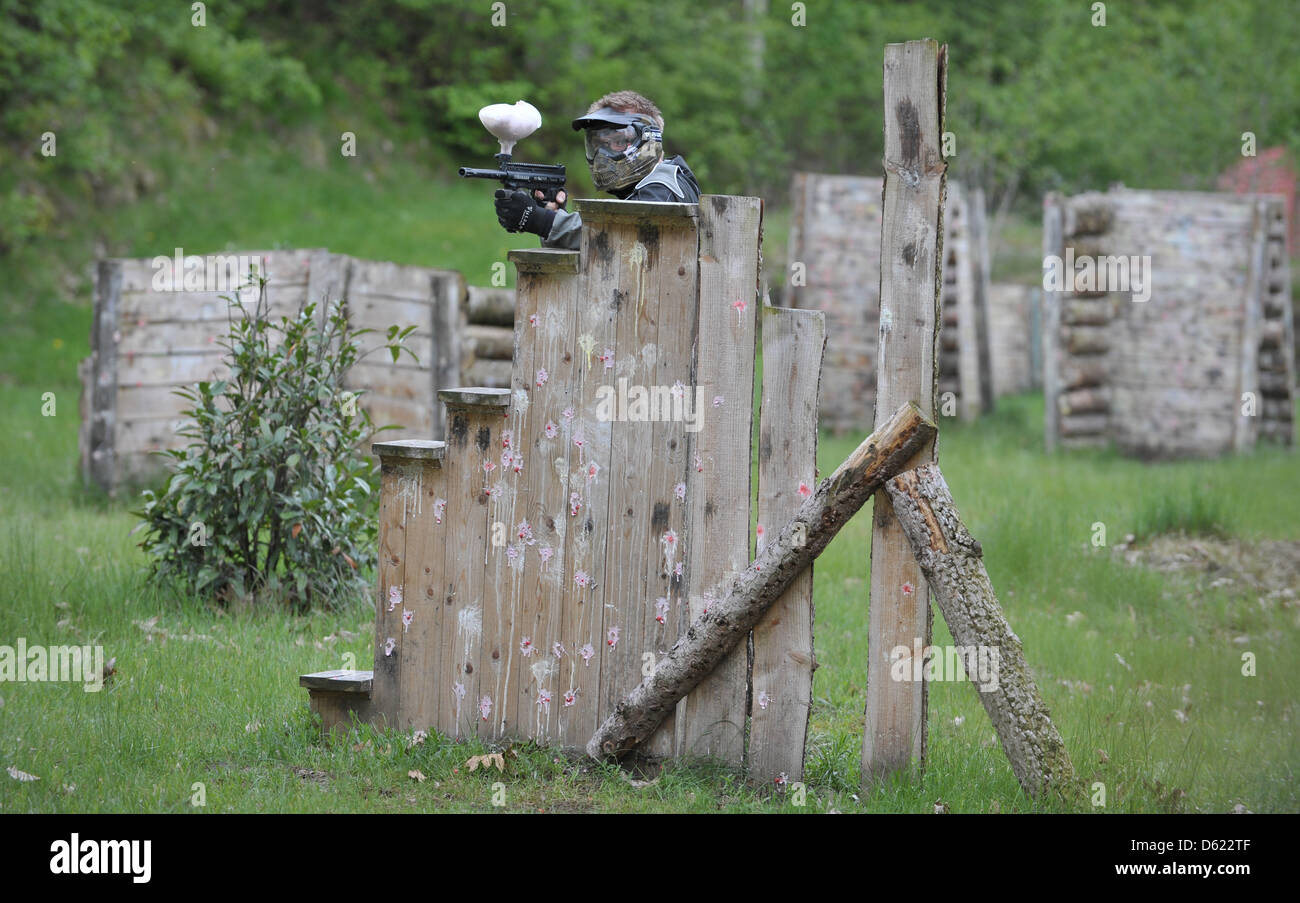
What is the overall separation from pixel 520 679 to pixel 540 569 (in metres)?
0.46

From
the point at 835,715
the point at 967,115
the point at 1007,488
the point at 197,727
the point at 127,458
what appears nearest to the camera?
the point at 197,727

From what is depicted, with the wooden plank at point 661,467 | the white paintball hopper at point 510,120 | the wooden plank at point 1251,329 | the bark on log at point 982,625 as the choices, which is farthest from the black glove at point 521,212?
the wooden plank at point 1251,329

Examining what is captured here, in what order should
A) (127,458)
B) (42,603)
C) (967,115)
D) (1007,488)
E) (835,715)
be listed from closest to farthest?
(835,715) → (42,603) → (127,458) → (1007,488) → (967,115)

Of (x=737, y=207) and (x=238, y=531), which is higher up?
(x=737, y=207)

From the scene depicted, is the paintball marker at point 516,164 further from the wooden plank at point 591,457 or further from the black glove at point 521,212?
the wooden plank at point 591,457

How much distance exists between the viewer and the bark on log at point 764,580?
15.2 feet

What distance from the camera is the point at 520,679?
16.9 ft

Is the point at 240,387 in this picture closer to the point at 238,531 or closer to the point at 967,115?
the point at 238,531

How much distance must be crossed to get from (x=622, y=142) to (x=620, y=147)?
0.08 ft

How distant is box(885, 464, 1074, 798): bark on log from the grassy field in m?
0.23
